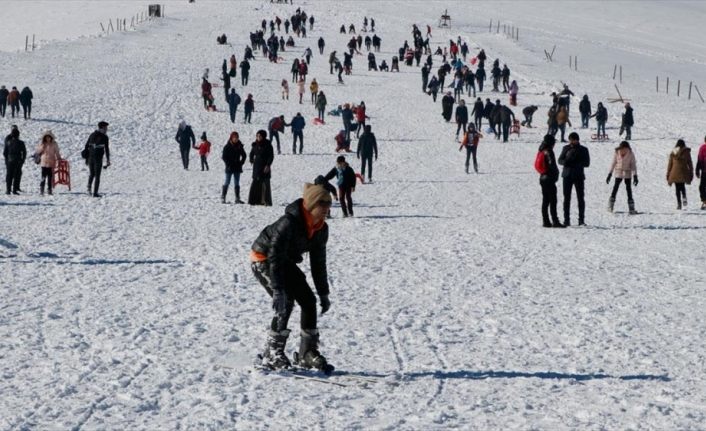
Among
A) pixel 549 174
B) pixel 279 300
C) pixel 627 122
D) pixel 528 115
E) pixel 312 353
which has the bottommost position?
pixel 312 353

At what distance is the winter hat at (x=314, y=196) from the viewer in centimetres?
683

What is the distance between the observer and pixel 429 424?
6.57m

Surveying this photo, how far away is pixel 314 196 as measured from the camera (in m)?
6.84

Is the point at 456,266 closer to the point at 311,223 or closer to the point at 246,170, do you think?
the point at 311,223

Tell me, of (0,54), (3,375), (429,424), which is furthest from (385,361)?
(0,54)

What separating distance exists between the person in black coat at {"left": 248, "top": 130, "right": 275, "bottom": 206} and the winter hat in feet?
36.4

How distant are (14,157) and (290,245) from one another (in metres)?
13.7

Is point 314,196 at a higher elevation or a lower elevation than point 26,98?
lower

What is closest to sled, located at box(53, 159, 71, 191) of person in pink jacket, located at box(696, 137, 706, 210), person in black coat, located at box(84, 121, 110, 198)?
person in black coat, located at box(84, 121, 110, 198)

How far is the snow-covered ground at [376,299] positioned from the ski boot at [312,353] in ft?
0.36

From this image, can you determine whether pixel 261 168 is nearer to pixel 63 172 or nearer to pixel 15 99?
pixel 63 172

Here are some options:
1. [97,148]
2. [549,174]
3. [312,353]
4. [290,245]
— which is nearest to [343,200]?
[549,174]

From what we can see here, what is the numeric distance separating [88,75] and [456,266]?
33.5m

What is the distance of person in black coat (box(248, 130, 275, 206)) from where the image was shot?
715 inches
